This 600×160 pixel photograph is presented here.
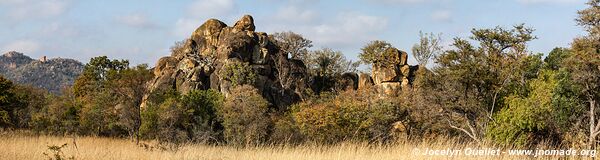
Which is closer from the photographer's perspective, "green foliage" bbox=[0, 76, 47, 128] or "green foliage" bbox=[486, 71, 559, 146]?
"green foliage" bbox=[486, 71, 559, 146]

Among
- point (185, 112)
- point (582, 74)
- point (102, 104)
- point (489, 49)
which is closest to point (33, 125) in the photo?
point (102, 104)

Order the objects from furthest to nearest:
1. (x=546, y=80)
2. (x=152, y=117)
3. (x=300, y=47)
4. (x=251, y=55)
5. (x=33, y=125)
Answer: (x=300, y=47)
(x=251, y=55)
(x=33, y=125)
(x=152, y=117)
(x=546, y=80)

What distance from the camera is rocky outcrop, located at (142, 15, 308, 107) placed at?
156 feet

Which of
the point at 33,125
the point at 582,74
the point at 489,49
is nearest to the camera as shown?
the point at 582,74

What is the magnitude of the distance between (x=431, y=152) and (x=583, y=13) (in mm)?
13172

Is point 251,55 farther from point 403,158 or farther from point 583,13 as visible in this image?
point 403,158

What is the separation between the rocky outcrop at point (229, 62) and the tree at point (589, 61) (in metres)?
31.6

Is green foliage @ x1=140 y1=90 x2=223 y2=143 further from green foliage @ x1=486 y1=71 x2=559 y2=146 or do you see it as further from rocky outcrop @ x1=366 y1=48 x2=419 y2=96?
rocky outcrop @ x1=366 y1=48 x2=419 y2=96

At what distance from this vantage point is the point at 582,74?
18.0 metres

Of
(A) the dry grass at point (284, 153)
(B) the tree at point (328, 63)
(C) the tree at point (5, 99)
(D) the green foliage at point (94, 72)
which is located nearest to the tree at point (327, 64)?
(B) the tree at point (328, 63)

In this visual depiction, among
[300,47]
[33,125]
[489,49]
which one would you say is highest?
[300,47]

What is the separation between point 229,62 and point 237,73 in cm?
243

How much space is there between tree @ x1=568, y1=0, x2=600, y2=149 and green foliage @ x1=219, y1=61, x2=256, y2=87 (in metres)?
31.3

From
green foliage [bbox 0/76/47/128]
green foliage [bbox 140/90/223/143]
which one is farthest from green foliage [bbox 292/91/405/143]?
green foliage [bbox 0/76/47/128]
